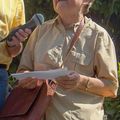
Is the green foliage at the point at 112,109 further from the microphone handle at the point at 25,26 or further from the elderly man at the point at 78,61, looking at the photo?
the microphone handle at the point at 25,26

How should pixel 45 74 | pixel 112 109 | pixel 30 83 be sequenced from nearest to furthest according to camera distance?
pixel 45 74 → pixel 30 83 → pixel 112 109

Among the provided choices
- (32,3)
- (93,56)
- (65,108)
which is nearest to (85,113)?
(65,108)

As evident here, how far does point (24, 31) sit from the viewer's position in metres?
3.64

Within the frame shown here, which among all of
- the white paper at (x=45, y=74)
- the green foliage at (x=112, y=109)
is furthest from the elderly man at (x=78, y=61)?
the green foliage at (x=112, y=109)

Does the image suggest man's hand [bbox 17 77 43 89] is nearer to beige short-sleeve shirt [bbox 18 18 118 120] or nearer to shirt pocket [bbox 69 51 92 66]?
beige short-sleeve shirt [bbox 18 18 118 120]

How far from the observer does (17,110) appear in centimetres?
364

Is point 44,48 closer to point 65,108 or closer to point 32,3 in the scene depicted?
point 65,108

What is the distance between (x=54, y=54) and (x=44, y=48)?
0.08 m

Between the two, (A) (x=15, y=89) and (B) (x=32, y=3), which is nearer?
(A) (x=15, y=89)

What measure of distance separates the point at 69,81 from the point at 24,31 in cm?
43

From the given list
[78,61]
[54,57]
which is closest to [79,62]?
[78,61]

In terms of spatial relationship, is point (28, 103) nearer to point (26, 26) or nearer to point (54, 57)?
point (54, 57)

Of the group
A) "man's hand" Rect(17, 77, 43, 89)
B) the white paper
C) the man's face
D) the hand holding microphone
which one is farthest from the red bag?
the man's face

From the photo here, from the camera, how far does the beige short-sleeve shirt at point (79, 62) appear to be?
3631 mm
